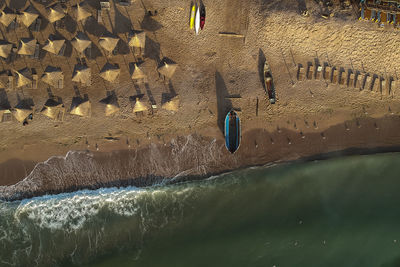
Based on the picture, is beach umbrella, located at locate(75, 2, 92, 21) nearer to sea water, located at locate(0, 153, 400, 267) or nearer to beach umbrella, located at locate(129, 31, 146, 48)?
beach umbrella, located at locate(129, 31, 146, 48)

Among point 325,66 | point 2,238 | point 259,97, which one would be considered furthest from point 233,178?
point 2,238

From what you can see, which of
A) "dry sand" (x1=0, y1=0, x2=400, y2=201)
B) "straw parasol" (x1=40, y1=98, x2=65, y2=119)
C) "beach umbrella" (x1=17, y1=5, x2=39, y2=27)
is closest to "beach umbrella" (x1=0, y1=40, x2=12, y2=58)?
"dry sand" (x1=0, y1=0, x2=400, y2=201)

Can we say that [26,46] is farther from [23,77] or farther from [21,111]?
[21,111]

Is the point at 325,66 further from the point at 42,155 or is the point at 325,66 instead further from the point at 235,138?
the point at 42,155

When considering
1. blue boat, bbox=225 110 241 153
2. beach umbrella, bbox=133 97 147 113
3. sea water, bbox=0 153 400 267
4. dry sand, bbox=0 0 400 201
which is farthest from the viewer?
blue boat, bbox=225 110 241 153

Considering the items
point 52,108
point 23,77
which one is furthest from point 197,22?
point 23,77
